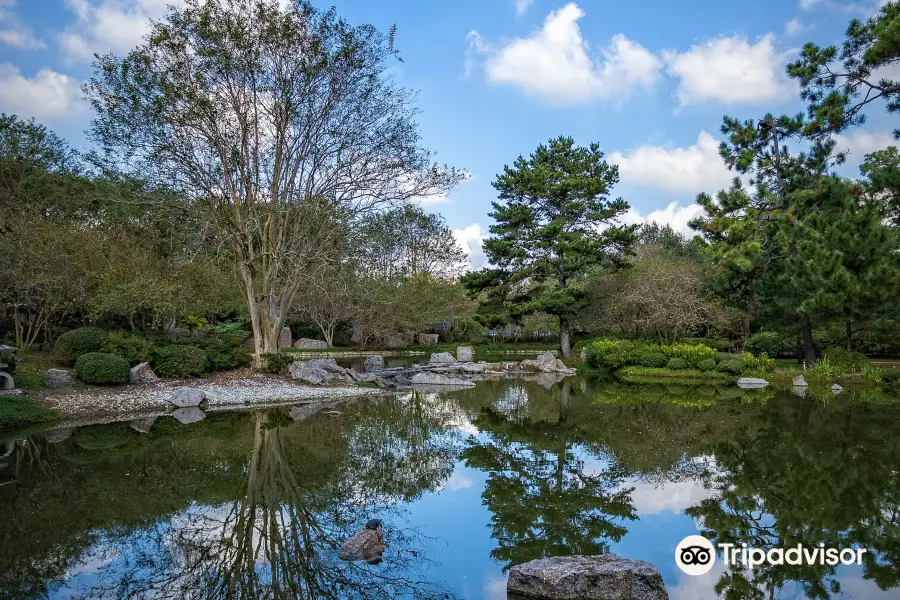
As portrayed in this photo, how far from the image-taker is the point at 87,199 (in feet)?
77.4

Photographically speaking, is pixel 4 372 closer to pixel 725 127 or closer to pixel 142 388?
pixel 142 388

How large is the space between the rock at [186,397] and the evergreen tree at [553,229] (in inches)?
718

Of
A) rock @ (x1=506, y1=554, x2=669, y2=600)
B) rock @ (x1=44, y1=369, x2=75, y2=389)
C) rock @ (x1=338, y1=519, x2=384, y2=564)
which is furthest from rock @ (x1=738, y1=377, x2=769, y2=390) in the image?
rock @ (x1=44, y1=369, x2=75, y2=389)

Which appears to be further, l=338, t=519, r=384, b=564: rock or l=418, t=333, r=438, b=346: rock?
l=418, t=333, r=438, b=346: rock

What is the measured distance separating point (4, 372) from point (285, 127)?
10098 millimetres

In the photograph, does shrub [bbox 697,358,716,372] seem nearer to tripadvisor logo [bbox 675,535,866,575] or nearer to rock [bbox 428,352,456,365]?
rock [bbox 428,352,456,365]

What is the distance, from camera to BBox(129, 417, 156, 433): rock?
Answer: 11453 mm

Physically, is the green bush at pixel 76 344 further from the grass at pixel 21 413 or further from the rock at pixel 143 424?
the rock at pixel 143 424

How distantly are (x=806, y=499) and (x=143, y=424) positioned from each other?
12.3 meters

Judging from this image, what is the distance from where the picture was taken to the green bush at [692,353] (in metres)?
22.7

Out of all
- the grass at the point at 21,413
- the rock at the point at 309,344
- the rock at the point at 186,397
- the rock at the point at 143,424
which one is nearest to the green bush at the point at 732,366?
the rock at the point at 186,397

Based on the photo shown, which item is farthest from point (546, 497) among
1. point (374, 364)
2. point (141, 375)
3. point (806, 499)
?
point (374, 364)

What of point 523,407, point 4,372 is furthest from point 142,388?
point 523,407

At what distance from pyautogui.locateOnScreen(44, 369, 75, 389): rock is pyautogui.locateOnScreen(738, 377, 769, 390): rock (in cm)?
2079
